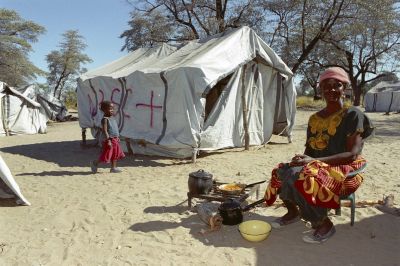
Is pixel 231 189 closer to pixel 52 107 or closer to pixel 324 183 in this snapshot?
→ pixel 324 183

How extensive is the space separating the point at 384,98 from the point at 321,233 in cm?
2603

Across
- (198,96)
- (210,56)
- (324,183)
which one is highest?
(210,56)

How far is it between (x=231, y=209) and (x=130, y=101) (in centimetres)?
504

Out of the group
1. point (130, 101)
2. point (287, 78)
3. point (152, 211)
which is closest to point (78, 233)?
point (152, 211)

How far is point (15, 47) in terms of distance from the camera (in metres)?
23.5

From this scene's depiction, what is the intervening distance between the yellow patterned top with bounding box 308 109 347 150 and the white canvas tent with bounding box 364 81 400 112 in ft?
80.0

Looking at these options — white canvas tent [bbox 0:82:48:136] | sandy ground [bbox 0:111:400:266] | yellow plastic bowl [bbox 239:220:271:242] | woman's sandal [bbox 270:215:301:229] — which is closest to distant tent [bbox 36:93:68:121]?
white canvas tent [bbox 0:82:48:136]

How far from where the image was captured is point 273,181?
3602mm

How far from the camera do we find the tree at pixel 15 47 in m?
23.1

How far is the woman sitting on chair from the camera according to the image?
315 cm

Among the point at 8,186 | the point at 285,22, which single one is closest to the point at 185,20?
the point at 285,22

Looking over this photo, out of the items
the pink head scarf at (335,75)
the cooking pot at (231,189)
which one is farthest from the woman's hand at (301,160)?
the cooking pot at (231,189)

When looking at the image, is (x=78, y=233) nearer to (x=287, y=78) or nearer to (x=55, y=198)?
(x=55, y=198)

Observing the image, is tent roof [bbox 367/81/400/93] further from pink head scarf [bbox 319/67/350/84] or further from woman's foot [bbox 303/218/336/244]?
woman's foot [bbox 303/218/336/244]
